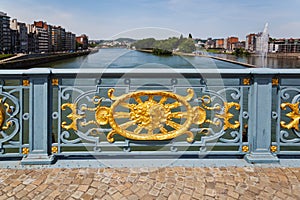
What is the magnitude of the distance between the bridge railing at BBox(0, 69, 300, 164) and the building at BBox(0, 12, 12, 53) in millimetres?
99222

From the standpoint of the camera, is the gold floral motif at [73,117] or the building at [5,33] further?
the building at [5,33]

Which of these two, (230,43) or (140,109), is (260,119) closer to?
(140,109)

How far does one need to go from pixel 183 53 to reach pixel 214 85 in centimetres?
517

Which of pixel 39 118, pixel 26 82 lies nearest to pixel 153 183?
pixel 39 118

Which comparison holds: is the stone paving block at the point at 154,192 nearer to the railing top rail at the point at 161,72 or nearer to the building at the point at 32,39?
the railing top rail at the point at 161,72

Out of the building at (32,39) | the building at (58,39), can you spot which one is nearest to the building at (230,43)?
the building at (58,39)

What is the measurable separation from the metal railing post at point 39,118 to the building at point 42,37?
420 ft

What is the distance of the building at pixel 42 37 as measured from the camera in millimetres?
125613

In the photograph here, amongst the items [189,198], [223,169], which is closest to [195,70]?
[223,169]

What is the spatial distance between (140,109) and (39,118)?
1115 mm

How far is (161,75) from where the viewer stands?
11.7 ft

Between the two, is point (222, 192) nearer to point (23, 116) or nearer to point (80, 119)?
point (80, 119)

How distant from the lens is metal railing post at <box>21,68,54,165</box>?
11.5 feet

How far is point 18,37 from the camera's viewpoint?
107875mm
